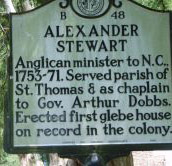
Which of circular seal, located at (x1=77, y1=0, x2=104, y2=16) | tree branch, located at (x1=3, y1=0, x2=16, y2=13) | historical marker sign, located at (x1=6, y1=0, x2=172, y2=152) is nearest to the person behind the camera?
historical marker sign, located at (x1=6, y1=0, x2=172, y2=152)

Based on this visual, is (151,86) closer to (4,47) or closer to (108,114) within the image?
(108,114)

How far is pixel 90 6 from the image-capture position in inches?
215

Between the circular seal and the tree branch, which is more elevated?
the tree branch

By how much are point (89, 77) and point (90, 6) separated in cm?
62

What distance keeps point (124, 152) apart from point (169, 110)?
52 cm

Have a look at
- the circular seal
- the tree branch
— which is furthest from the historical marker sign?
the tree branch

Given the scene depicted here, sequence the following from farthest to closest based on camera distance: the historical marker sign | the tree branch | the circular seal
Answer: the tree branch < the circular seal < the historical marker sign

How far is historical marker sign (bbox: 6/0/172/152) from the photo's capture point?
5.26m

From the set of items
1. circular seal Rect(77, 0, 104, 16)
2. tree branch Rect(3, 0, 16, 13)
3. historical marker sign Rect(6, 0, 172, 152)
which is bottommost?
historical marker sign Rect(6, 0, 172, 152)

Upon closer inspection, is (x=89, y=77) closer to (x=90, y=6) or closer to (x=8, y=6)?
(x=90, y=6)

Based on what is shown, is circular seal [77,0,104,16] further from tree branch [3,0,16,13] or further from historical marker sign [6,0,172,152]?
tree branch [3,0,16,13]

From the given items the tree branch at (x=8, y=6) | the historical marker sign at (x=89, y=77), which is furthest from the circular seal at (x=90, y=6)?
the tree branch at (x=8, y=6)

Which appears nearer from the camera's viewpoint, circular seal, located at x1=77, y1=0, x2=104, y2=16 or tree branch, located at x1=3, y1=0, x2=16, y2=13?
circular seal, located at x1=77, y1=0, x2=104, y2=16

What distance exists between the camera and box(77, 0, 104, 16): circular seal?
546 centimetres
